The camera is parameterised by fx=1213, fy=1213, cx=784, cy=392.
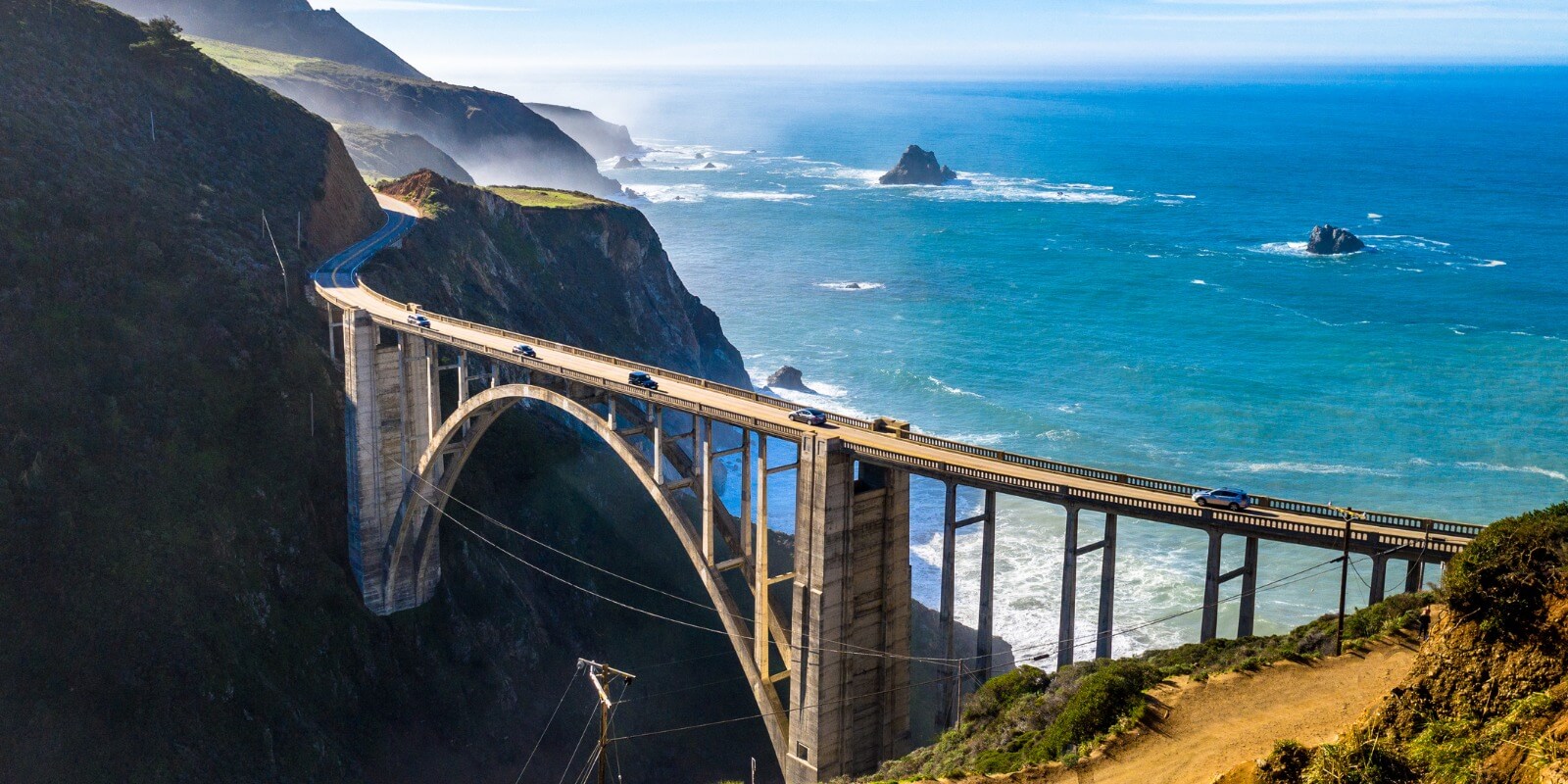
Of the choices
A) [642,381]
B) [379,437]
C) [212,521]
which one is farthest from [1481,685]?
[379,437]

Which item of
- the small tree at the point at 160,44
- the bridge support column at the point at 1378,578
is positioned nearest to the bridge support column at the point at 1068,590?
the bridge support column at the point at 1378,578

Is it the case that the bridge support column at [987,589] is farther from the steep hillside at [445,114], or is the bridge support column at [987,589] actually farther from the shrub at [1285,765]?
the steep hillside at [445,114]

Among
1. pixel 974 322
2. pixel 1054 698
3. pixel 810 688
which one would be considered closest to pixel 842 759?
pixel 810 688

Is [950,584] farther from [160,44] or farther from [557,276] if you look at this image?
[160,44]

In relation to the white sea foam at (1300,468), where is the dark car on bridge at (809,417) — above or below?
above

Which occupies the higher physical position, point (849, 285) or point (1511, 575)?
point (1511, 575)

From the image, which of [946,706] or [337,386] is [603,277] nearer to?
[337,386]

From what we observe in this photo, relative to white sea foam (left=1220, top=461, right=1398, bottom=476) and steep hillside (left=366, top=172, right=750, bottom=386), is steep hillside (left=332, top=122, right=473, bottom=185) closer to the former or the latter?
steep hillside (left=366, top=172, right=750, bottom=386)
